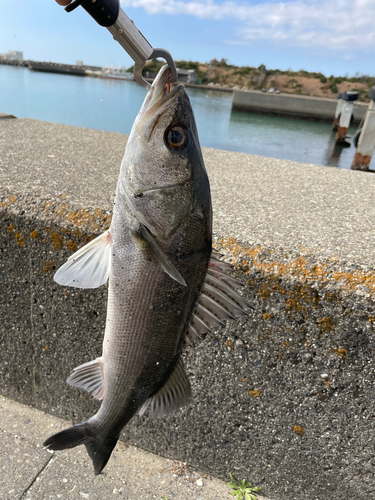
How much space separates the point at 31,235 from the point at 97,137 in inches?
85.7

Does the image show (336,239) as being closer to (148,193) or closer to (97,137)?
(148,193)

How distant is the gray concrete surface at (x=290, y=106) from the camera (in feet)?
122

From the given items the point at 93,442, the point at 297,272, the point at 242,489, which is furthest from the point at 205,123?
the point at 93,442

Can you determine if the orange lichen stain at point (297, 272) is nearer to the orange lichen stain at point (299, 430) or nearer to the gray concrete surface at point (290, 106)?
the orange lichen stain at point (299, 430)

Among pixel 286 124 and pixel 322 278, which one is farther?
pixel 286 124

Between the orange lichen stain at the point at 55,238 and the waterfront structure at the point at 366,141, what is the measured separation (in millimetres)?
13242

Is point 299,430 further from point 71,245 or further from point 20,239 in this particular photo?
point 20,239

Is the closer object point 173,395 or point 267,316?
point 173,395

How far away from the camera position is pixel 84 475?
2104 millimetres

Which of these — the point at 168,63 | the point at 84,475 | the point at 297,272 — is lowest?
the point at 84,475

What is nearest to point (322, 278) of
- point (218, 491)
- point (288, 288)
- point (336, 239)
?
point (288, 288)

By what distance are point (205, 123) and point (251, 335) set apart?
2657 cm

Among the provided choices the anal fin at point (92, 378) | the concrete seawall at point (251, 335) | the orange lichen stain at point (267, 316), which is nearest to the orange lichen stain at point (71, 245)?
the concrete seawall at point (251, 335)

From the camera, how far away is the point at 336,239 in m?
1.90
